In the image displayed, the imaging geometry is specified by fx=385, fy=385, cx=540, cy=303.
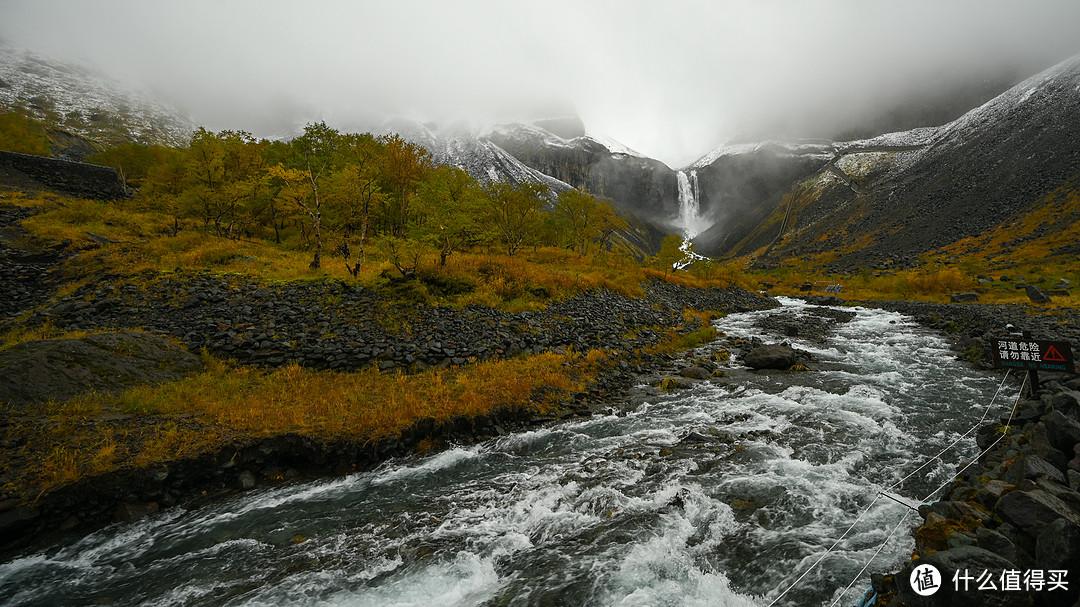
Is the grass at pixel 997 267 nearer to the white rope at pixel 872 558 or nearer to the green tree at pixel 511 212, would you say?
the white rope at pixel 872 558

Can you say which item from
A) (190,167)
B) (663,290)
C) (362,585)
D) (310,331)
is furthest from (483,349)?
(190,167)

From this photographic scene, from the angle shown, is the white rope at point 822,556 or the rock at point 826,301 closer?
the white rope at point 822,556

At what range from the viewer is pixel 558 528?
915 centimetres

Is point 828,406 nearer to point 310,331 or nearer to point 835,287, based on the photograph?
point 310,331

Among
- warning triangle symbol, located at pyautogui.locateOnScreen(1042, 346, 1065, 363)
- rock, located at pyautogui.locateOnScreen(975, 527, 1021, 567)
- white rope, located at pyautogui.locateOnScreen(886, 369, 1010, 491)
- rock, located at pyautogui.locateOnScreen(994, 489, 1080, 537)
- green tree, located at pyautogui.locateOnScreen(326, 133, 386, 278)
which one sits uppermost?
green tree, located at pyautogui.locateOnScreen(326, 133, 386, 278)

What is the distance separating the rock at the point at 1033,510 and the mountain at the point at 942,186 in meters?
93.2

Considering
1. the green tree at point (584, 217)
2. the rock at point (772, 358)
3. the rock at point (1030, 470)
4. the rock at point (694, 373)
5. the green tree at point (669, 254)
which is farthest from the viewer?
the green tree at point (584, 217)

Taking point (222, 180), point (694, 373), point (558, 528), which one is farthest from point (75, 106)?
point (558, 528)

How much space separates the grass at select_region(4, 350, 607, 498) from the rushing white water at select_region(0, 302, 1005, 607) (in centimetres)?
161

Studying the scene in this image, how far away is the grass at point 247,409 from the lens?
9.61 metres

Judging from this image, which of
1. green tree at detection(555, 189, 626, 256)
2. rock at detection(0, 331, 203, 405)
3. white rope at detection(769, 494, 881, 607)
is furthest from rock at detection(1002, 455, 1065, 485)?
green tree at detection(555, 189, 626, 256)

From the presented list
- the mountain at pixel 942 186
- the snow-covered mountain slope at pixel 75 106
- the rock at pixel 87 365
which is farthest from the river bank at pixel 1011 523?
the snow-covered mountain slope at pixel 75 106

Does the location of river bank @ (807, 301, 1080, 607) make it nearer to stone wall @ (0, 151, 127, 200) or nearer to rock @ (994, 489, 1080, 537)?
rock @ (994, 489, 1080, 537)

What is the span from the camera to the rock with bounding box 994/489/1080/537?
5789 mm
